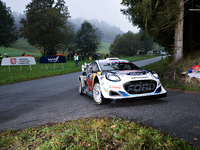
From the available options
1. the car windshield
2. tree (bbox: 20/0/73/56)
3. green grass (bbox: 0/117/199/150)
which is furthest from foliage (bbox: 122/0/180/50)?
tree (bbox: 20/0/73/56)

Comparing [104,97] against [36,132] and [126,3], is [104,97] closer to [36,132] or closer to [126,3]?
[36,132]

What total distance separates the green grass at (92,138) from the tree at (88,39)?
6008cm

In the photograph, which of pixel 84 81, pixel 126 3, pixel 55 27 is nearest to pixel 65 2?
pixel 55 27

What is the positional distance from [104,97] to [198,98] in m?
3.48

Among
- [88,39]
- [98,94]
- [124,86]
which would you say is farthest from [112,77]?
[88,39]

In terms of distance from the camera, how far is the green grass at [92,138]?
9.26 feet

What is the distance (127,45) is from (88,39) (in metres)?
25.5

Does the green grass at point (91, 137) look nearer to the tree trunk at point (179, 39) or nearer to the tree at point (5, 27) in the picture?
the tree trunk at point (179, 39)

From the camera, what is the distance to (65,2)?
54.3 meters

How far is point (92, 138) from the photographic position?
121 inches

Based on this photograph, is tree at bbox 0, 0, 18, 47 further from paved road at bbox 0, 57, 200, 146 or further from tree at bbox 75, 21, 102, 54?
paved road at bbox 0, 57, 200, 146

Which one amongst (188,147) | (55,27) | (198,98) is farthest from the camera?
(55,27)

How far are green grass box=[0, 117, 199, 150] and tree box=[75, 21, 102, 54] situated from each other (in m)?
60.1

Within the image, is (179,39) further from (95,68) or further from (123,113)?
(123,113)
